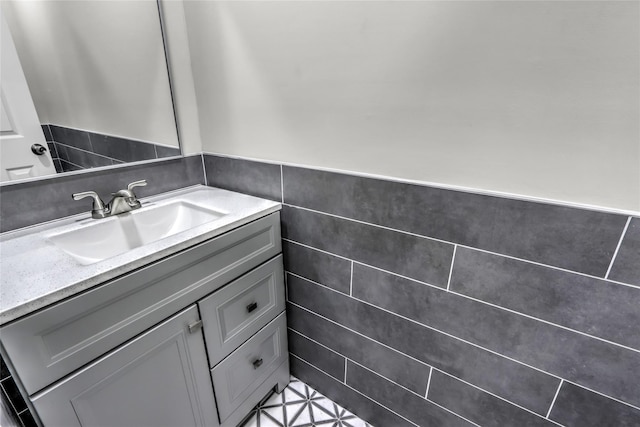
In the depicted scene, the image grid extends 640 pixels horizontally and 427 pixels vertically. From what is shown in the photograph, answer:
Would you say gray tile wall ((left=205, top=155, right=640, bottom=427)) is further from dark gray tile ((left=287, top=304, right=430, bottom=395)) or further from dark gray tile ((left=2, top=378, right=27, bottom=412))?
dark gray tile ((left=2, top=378, right=27, bottom=412))

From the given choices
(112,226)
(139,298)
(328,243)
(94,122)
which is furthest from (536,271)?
(94,122)

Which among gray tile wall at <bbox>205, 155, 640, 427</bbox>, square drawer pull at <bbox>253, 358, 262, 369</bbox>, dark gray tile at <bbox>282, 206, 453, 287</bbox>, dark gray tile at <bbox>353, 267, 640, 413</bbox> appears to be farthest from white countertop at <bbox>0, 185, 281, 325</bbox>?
square drawer pull at <bbox>253, 358, 262, 369</bbox>

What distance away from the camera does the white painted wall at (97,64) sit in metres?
0.93

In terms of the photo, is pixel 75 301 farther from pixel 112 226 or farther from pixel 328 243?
pixel 328 243

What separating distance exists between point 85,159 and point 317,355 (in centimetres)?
117

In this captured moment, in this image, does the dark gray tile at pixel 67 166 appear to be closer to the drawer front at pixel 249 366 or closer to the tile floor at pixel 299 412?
the drawer front at pixel 249 366

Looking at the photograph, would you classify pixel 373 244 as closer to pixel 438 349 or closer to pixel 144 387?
pixel 438 349

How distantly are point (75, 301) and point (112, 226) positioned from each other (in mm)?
450

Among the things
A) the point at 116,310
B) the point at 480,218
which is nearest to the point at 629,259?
the point at 480,218

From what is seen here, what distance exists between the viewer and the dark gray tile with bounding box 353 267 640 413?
2.44 ft

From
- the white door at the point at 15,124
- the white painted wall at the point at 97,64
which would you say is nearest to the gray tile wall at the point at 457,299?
the white painted wall at the point at 97,64

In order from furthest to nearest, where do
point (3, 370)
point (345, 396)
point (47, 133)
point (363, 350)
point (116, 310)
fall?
point (345, 396) → point (363, 350) → point (47, 133) → point (116, 310) → point (3, 370)

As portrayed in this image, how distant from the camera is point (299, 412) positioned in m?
1.35

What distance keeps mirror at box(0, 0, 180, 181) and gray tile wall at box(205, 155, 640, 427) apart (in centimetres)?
33
